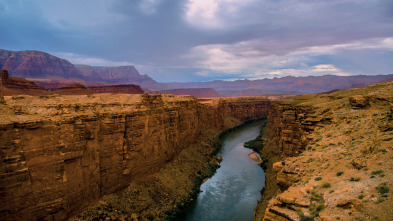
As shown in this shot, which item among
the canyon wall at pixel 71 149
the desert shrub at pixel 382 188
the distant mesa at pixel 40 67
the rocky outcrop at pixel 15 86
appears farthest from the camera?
the distant mesa at pixel 40 67

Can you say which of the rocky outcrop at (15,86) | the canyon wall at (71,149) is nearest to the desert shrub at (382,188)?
the canyon wall at (71,149)

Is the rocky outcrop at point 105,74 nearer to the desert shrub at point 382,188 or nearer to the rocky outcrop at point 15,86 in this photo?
the rocky outcrop at point 15,86

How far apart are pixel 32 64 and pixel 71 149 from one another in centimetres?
12955

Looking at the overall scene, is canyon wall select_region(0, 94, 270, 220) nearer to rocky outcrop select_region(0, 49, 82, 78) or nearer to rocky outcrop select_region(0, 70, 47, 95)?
rocky outcrop select_region(0, 70, 47, 95)

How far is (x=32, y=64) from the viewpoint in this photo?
378 ft

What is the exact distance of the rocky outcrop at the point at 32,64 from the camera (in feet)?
357

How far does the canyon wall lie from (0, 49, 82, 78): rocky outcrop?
388 ft

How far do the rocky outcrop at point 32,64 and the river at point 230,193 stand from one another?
12096 cm

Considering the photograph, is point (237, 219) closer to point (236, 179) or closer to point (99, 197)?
point (236, 179)

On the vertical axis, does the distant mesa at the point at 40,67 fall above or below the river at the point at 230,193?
above

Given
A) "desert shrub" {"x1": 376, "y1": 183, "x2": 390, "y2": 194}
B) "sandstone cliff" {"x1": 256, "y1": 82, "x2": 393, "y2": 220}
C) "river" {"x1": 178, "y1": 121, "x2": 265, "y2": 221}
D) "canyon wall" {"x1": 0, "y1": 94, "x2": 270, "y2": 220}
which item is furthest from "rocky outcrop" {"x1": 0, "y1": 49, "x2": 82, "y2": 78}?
"desert shrub" {"x1": 376, "y1": 183, "x2": 390, "y2": 194}

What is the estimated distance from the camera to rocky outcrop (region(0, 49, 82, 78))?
357 ft

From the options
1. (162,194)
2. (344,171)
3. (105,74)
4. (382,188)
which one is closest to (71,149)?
(162,194)

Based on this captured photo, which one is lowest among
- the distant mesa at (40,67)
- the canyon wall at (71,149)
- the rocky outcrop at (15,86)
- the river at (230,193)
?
the river at (230,193)
